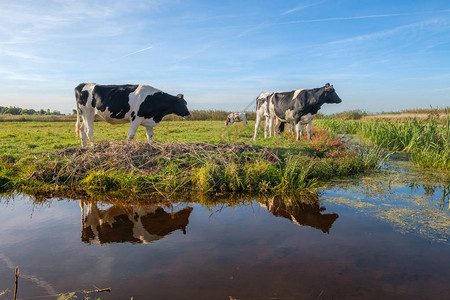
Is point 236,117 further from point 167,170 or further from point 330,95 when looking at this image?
point 167,170

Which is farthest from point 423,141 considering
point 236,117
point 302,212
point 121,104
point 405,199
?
point 236,117

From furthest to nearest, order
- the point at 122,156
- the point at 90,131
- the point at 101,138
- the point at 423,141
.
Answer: the point at 101,138
the point at 423,141
the point at 90,131
the point at 122,156

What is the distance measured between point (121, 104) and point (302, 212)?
594 cm

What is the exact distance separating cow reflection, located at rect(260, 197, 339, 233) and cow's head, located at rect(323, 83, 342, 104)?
6516 mm

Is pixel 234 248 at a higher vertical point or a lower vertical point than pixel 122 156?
lower

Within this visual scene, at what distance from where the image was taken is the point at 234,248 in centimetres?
347

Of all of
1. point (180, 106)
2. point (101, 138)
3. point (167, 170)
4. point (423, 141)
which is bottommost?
point (167, 170)

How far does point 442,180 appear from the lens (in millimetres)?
6871

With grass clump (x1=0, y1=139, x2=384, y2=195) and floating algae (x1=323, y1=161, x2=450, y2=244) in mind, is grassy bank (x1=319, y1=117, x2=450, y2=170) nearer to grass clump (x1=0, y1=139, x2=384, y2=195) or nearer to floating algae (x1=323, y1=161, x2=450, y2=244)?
floating algae (x1=323, y1=161, x2=450, y2=244)

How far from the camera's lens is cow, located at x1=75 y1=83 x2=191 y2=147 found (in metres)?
8.53

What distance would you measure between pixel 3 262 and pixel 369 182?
6.54m

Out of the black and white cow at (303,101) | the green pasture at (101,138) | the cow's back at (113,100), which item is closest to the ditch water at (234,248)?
the cow's back at (113,100)

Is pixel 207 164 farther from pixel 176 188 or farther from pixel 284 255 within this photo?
pixel 284 255

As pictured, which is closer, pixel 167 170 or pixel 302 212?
pixel 302 212
